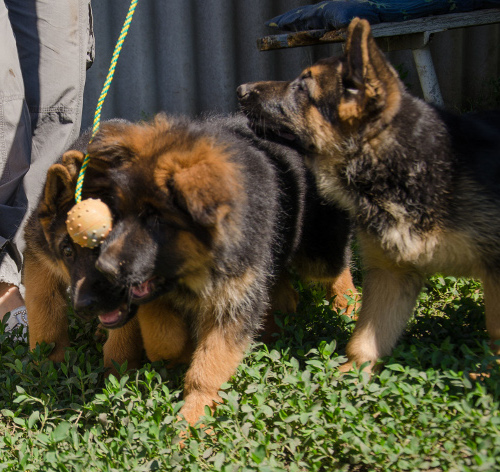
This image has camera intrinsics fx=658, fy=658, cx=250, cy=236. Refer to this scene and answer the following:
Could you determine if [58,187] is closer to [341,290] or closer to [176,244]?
[176,244]

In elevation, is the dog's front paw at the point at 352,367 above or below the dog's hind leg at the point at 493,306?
below

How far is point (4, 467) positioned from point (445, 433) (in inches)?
71.8

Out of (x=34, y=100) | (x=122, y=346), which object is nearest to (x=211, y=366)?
(x=122, y=346)

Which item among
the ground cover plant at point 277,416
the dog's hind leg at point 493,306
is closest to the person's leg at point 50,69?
the ground cover plant at point 277,416

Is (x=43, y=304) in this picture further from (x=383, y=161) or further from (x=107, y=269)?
(x=383, y=161)

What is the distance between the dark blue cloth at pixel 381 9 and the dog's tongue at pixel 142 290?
126 inches

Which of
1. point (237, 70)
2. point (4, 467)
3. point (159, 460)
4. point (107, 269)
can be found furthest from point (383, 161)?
point (237, 70)

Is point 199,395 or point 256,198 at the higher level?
point 256,198

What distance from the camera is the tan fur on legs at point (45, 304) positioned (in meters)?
3.62

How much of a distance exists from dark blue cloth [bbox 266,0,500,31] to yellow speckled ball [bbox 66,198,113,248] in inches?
125

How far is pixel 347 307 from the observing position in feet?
13.7

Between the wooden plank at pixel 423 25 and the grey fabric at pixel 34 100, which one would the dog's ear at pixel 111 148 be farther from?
the wooden plank at pixel 423 25

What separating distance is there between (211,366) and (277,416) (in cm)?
43

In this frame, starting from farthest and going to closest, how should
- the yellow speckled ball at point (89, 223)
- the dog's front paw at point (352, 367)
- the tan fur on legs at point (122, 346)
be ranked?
1. the tan fur on legs at point (122, 346)
2. the dog's front paw at point (352, 367)
3. the yellow speckled ball at point (89, 223)
